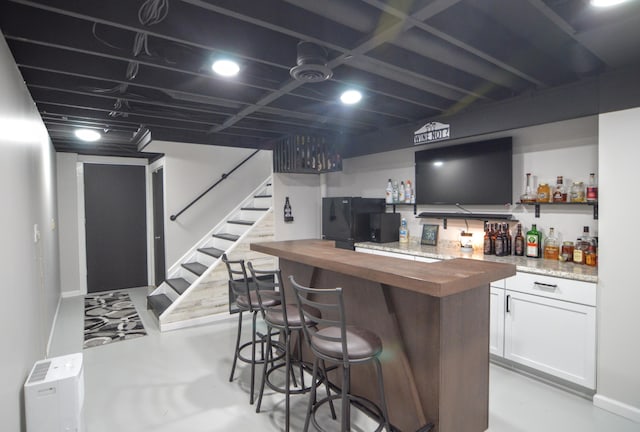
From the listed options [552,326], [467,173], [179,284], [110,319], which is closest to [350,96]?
[467,173]

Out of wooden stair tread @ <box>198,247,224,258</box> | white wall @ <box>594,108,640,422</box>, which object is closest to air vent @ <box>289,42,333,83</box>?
white wall @ <box>594,108,640,422</box>

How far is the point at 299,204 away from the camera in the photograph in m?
5.18

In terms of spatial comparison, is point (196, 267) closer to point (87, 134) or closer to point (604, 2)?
point (87, 134)

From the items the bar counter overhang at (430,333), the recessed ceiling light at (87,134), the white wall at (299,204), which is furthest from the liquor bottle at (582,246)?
the recessed ceiling light at (87,134)

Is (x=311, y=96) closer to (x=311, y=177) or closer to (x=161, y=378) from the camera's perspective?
(x=311, y=177)

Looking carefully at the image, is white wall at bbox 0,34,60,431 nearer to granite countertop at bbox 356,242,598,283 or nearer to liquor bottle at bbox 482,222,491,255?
granite countertop at bbox 356,242,598,283

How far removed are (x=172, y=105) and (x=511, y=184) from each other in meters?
3.29

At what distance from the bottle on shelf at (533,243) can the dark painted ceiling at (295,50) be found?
4.12 feet

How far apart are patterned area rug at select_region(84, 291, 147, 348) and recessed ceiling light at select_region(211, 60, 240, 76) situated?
10.3 feet

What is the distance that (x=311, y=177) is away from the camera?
5.33 m

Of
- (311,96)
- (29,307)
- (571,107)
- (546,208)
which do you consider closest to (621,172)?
(571,107)

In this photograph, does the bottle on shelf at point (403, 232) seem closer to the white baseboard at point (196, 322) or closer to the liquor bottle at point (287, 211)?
the liquor bottle at point (287, 211)

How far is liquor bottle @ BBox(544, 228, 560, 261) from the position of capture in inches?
121

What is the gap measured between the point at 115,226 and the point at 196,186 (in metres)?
1.74
